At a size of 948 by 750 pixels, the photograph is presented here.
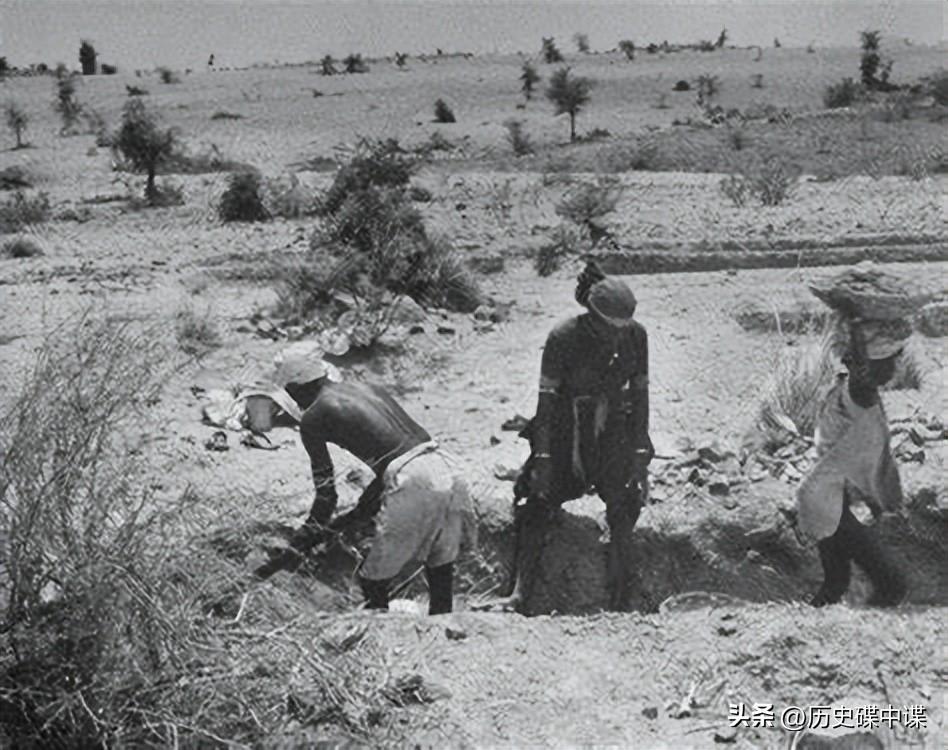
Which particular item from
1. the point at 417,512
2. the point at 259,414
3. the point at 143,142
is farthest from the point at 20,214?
the point at 417,512

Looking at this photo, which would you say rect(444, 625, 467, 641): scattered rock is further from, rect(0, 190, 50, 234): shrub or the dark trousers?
rect(0, 190, 50, 234): shrub

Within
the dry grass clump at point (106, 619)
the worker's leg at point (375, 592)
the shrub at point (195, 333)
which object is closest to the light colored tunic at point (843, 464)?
the worker's leg at point (375, 592)

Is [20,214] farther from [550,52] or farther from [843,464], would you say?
[550,52]

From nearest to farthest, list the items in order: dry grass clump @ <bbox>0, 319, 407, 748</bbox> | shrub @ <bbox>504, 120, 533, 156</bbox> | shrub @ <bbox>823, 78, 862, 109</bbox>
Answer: dry grass clump @ <bbox>0, 319, 407, 748</bbox> < shrub @ <bbox>504, 120, 533, 156</bbox> < shrub @ <bbox>823, 78, 862, 109</bbox>

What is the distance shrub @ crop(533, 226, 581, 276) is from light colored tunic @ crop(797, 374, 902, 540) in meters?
6.20

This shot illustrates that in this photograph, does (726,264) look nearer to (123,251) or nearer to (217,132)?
(123,251)

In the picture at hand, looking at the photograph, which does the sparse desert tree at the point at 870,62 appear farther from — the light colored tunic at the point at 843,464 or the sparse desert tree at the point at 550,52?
the light colored tunic at the point at 843,464

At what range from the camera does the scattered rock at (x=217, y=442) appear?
22.4ft

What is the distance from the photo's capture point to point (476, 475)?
6633 mm

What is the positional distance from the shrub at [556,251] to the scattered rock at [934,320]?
338 cm

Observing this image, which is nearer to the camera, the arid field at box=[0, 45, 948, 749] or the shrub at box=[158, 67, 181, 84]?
the arid field at box=[0, 45, 948, 749]

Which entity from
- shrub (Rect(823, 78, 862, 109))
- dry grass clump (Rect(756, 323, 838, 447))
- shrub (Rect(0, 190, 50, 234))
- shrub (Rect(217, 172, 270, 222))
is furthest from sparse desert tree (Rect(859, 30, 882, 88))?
dry grass clump (Rect(756, 323, 838, 447))

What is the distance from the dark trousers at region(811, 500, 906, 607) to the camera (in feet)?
17.0

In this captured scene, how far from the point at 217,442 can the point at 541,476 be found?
2.23 m
